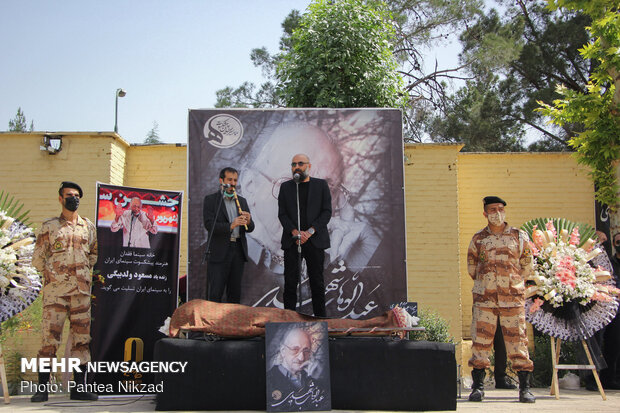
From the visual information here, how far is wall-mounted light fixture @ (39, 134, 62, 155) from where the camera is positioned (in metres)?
8.85

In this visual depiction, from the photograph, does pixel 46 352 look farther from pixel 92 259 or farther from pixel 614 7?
pixel 614 7

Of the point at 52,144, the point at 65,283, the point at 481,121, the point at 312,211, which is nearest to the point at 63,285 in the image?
the point at 65,283

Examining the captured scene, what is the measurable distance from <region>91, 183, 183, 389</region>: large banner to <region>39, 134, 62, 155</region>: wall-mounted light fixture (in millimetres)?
2135

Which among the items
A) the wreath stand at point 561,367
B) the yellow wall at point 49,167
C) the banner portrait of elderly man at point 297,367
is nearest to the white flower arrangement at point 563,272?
the wreath stand at point 561,367

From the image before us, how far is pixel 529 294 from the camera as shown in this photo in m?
6.96

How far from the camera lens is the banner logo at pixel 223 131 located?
7953 mm

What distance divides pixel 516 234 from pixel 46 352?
15.8ft

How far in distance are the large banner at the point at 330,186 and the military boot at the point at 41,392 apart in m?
1.99

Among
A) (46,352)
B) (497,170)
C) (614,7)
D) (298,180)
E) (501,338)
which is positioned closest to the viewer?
(46,352)

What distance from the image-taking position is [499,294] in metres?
6.55

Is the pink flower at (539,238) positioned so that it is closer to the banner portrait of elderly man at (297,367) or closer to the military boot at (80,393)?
the banner portrait of elderly man at (297,367)

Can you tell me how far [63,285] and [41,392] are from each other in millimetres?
1023

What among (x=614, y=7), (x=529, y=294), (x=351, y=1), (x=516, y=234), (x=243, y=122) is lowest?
(x=529, y=294)

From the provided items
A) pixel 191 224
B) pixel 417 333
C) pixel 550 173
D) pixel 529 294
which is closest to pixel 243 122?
pixel 191 224
